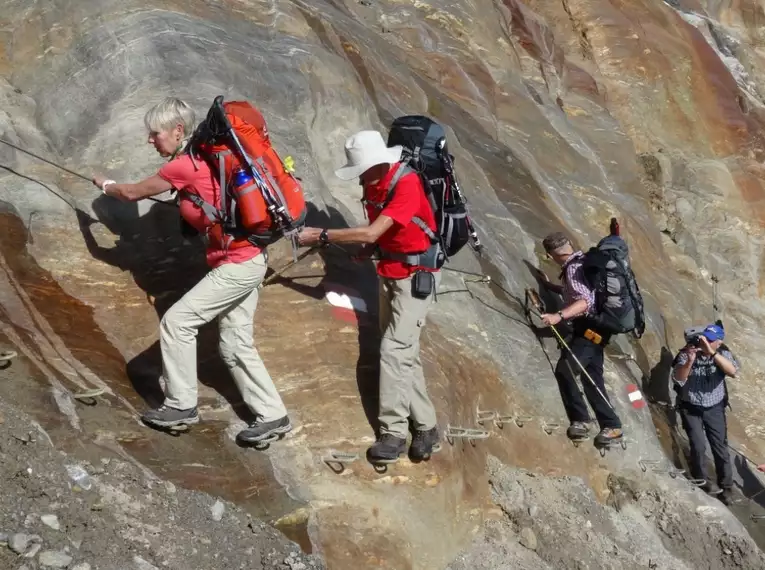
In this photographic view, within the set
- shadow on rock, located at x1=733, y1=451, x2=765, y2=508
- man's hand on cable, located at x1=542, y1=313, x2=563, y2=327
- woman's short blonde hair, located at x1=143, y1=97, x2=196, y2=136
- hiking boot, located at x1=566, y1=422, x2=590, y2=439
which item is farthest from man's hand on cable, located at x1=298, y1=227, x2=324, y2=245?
shadow on rock, located at x1=733, y1=451, x2=765, y2=508

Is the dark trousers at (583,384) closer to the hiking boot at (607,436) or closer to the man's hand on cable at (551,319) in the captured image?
the hiking boot at (607,436)

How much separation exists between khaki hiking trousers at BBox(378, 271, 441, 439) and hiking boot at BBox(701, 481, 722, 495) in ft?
19.8

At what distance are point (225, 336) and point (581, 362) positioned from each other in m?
5.27

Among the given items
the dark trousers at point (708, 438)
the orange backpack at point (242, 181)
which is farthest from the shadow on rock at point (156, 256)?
the dark trousers at point (708, 438)

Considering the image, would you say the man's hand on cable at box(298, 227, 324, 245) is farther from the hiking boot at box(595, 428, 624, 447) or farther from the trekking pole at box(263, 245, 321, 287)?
the hiking boot at box(595, 428, 624, 447)

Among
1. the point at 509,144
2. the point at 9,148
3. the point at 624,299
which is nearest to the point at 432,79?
the point at 509,144

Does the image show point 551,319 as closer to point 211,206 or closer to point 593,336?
point 593,336

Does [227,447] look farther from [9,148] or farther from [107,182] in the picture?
[9,148]

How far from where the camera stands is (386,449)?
24.1ft

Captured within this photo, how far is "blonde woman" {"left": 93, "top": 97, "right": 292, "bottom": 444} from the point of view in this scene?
21.0 feet

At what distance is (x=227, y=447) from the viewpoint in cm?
698

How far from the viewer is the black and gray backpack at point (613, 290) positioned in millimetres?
10328

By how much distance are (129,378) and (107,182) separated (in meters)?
1.73

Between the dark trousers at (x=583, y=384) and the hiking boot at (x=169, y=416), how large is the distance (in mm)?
5324
